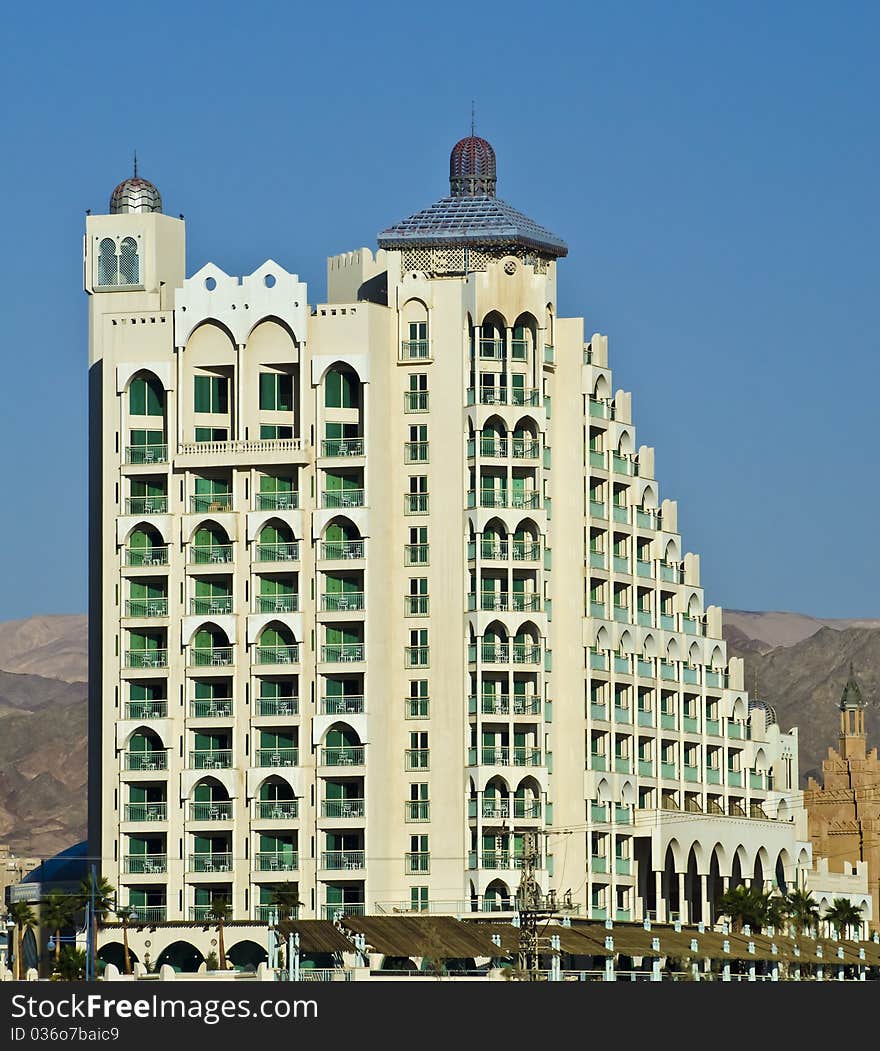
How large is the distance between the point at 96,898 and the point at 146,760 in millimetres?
8295

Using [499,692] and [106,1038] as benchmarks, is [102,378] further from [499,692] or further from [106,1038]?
[106,1038]

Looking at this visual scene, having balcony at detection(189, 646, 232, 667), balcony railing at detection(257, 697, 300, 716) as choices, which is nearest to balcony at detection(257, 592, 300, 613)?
balcony at detection(189, 646, 232, 667)

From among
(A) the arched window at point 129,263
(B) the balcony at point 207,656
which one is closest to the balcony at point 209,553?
(B) the balcony at point 207,656

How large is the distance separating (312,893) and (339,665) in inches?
462

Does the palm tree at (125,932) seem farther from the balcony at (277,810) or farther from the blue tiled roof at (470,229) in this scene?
the blue tiled roof at (470,229)

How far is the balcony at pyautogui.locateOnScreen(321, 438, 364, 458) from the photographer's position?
151m

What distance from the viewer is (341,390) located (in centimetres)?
15175

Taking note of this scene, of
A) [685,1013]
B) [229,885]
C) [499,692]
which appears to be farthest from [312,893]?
[685,1013]

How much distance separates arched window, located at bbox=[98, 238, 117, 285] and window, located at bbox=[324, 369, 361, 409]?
14477 mm

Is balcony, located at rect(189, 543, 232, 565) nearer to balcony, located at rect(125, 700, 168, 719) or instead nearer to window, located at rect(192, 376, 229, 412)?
window, located at rect(192, 376, 229, 412)

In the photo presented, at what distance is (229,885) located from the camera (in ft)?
487

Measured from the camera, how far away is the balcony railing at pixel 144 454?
153500mm

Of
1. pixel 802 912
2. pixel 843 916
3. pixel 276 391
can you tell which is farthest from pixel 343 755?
pixel 843 916

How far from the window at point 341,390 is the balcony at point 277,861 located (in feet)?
77.0
